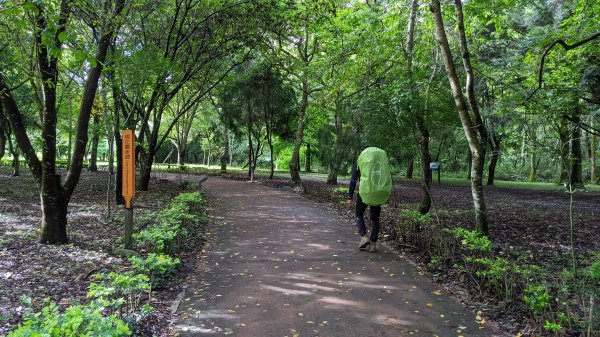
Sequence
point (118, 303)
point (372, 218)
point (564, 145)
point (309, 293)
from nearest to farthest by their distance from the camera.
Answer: point (118, 303), point (564, 145), point (309, 293), point (372, 218)

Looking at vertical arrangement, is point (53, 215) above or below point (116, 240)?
above

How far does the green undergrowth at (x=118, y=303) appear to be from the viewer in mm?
2523

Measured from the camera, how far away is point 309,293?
4707 mm

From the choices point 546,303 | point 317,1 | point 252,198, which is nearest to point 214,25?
point 317,1

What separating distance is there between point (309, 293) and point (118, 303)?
2.20 m

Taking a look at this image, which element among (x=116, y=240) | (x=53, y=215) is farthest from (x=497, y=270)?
(x=53, y=215)

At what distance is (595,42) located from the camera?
1084cm

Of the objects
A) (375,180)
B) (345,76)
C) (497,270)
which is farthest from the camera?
(345,76)

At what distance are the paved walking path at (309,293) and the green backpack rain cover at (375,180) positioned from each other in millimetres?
941

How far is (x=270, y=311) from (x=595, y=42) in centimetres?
1158

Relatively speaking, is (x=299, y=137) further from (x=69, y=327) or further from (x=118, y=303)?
(x=69, y=327)

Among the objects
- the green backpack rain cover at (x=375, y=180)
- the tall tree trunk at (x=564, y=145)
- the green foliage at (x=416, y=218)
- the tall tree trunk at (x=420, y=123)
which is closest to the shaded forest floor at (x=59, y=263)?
the green backpack rain cover at (x=375, y=180)

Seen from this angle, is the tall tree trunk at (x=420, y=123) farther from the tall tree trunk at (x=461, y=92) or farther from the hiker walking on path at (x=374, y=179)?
the hiker walking on path at (x=374, y=179)

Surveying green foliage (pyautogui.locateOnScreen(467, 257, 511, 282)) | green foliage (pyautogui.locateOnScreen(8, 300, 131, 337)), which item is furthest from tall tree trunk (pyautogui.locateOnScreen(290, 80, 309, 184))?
green foliage (pyautogui.locateOnScreen(8, 300, 131, 337))
